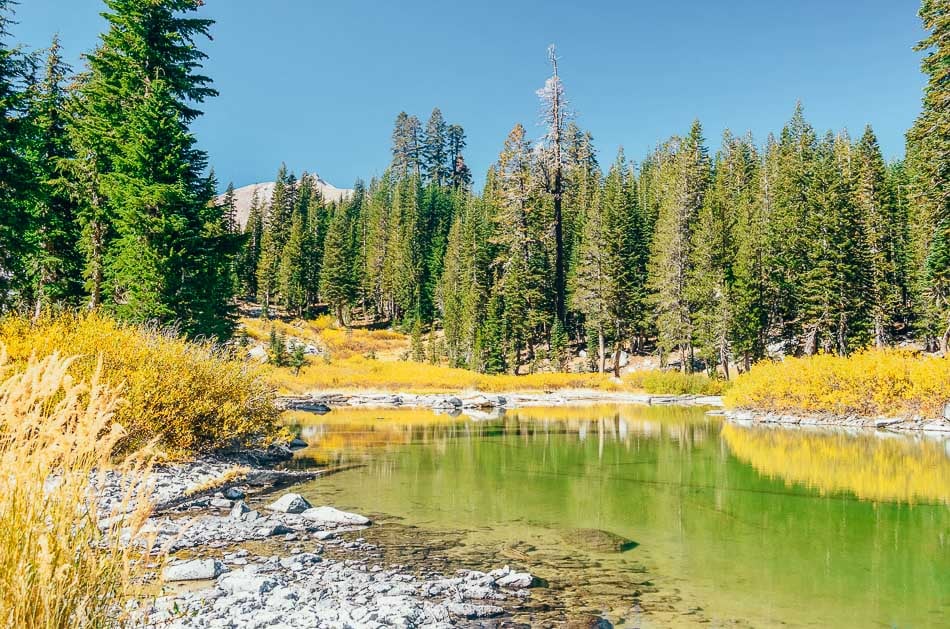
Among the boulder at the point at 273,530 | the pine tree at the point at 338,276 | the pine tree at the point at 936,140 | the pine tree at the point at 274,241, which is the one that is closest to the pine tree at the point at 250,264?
the pine tree at the point at 274,241

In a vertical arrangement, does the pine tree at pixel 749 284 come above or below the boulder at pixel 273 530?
above

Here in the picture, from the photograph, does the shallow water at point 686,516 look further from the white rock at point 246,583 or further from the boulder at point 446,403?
the boulder at point 446,403

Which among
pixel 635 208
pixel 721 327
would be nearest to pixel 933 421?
pixel 721 327

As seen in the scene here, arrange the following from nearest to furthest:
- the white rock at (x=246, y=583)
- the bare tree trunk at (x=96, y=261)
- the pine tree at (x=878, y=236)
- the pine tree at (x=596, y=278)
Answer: the white rock at (x=246, y=583)
the bare tree trunk at (x=96, y=261)
the pine tree at (x=878, y=236)
the pine tree at (x=596, y=278)

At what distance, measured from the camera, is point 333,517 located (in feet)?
33.8

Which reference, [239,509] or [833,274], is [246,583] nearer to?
[239,509]

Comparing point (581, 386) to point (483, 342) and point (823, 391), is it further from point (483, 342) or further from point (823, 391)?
point (823, 391)

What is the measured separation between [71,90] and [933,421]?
38960 mm

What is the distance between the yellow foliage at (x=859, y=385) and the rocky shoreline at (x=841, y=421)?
1.17 ft

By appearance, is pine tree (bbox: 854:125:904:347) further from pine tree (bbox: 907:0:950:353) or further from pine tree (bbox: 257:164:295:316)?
pine tree (bbox: 257:164:295:316)

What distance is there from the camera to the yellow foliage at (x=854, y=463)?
12.9 meters

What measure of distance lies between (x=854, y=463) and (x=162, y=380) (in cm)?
1733

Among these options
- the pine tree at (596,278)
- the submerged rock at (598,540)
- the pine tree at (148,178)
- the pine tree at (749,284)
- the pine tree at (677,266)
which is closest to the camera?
the submerged rock at (598,540)

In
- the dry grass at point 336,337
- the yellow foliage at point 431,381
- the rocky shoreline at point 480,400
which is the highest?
the dry grass at point 336,337
